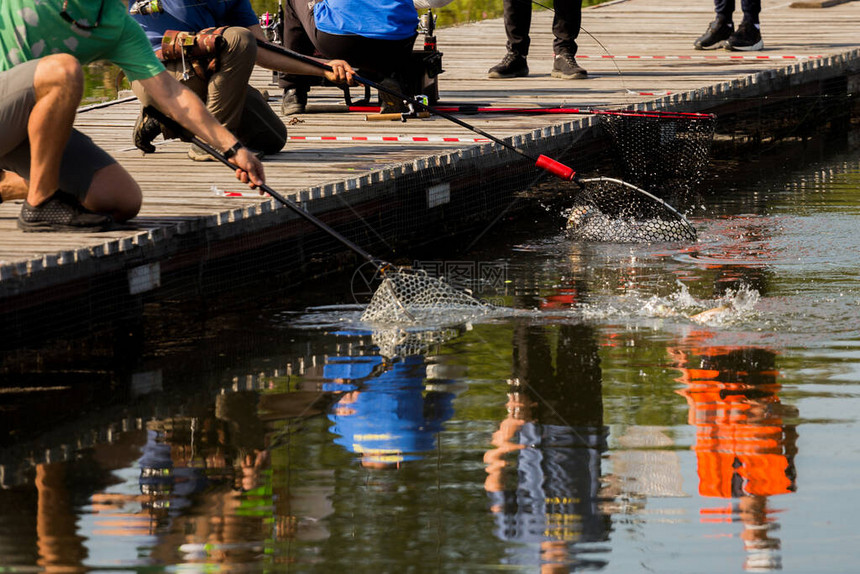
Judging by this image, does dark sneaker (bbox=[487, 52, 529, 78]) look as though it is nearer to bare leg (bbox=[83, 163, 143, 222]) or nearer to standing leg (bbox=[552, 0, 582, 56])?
standing leg (bbox=[552, 0, 582, 56])

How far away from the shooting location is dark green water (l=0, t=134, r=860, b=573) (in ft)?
13.8

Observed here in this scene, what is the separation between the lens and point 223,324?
22.2 feet

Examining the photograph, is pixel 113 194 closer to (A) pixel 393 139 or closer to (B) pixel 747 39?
(A) pixel 393 139

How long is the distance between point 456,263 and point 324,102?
2.47 metres

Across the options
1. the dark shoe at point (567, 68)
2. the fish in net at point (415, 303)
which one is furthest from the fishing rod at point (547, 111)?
the fish in net at point (415, 303)

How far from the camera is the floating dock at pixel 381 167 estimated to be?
6203mm

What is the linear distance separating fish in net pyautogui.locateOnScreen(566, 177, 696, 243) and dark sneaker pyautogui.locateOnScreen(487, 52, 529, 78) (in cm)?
269

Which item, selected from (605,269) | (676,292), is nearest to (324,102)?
(605,269)

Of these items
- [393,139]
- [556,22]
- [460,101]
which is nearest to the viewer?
[393,139]

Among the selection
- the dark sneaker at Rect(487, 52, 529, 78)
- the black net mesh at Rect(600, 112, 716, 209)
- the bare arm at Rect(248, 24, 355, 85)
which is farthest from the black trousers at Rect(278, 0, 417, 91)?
the dark sneaker at Rect(487, 52, 529, 78)

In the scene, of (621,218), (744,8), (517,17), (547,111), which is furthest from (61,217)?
(744,8)

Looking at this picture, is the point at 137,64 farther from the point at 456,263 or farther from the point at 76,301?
the point at 456,263

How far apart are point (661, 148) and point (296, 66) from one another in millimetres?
2621

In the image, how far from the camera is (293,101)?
9.66 metres
